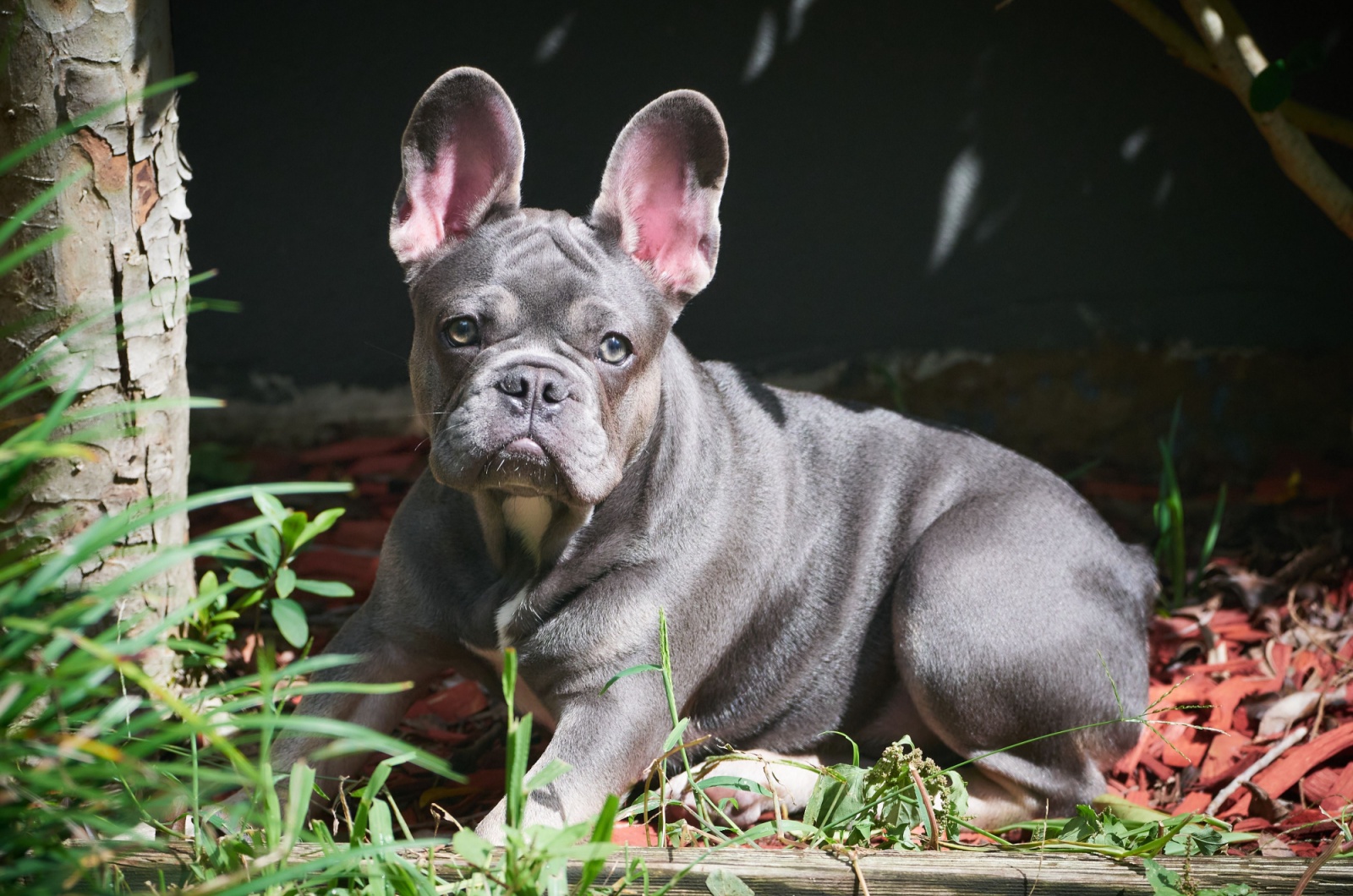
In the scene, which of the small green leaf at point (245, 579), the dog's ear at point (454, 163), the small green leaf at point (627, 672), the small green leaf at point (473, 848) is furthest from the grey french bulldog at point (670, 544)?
the small green leaf at point (473, 848)

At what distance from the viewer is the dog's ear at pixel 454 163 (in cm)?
371

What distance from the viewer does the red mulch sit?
Result: 4129 mm

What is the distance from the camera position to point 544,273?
3.62 metres

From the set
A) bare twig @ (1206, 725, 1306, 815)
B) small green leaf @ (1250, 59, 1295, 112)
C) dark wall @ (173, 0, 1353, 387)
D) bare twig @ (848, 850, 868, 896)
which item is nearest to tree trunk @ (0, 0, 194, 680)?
bare twig @ (848, 850, 868, 896)

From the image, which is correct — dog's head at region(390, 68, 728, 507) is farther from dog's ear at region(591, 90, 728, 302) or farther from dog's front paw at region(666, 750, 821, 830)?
dog's front paw at region(666, 750, 821, 830)

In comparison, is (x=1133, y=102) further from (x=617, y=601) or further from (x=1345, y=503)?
(x=617, y=601)

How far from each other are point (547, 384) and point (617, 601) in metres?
0.73

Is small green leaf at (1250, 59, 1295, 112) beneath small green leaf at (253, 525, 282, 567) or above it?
above

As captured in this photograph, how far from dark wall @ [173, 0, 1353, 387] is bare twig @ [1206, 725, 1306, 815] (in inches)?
110

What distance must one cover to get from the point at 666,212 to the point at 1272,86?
7.93 feet

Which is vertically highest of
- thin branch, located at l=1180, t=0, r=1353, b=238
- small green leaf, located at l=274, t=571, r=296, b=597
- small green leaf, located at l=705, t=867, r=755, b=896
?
thin branch, located at l=1180, t=0, r=1353, b=238

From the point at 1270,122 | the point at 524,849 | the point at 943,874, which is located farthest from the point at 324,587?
the point at 1270,122

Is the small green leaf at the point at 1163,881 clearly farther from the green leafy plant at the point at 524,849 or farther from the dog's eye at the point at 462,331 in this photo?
the dog's eye at the point at 462,331

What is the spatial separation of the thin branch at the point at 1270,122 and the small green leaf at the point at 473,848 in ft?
13.3
